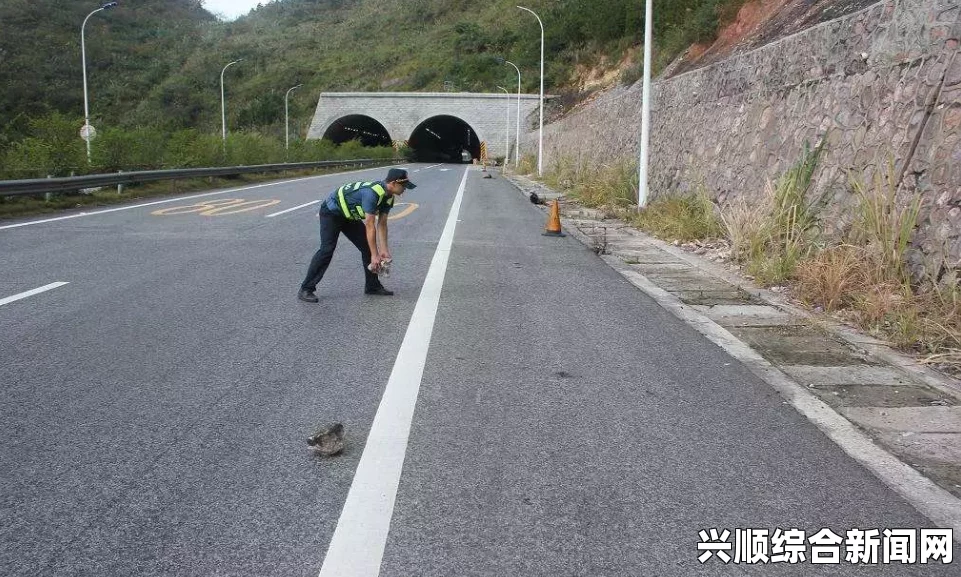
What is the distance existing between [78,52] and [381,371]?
3745 inches

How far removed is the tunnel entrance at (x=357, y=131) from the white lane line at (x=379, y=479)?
239ft

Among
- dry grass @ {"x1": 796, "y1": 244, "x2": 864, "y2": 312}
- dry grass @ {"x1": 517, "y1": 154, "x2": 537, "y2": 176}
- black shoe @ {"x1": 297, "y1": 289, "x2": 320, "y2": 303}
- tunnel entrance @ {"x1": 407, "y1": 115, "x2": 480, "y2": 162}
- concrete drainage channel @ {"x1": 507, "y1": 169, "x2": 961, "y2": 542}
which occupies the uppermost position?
tunnel entrance @ {"x1": 407, "y1": 115, "x2": 480, "y2": 162}

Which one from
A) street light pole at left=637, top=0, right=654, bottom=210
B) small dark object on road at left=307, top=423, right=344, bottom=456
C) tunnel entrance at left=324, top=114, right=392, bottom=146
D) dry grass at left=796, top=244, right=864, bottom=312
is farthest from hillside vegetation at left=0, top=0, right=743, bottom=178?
small dark object on road at left=307, top=423, right=344, bottom=456

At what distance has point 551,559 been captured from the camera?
10.1ft

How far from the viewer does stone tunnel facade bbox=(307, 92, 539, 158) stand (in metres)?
77.2

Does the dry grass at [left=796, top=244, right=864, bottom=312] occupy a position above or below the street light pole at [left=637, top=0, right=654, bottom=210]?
below

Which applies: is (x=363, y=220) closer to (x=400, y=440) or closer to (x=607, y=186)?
(x=400, y=440)

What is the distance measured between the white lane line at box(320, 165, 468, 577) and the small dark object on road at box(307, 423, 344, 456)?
0.14 meters

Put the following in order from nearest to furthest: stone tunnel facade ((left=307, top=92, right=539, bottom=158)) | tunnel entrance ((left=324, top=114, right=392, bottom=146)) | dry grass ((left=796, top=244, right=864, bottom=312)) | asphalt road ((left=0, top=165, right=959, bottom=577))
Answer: asphalt road ((left=0, top=165, right=959, bottom=577)) < dry grass ((left=796, top=244, right=864, bottom=312)) < stone tunnel facade ((left=307, top=92, right=539, bottom=158)) < tunnel entrance ((left=324, top=114, right=392, bottom=146))

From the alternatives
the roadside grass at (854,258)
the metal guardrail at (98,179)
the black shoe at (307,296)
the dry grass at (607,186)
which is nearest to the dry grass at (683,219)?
the roadside grass at (854,258)

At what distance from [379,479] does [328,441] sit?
0.45 m

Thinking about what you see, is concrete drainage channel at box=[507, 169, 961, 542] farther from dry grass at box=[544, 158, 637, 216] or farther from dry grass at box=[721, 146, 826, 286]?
dry grass at box=[544, 158, 637, 216]

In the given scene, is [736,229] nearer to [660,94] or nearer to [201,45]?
[660,94]

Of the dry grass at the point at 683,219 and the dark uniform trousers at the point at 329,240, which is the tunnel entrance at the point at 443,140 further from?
the dark uniform trousers at the point at 329,240
